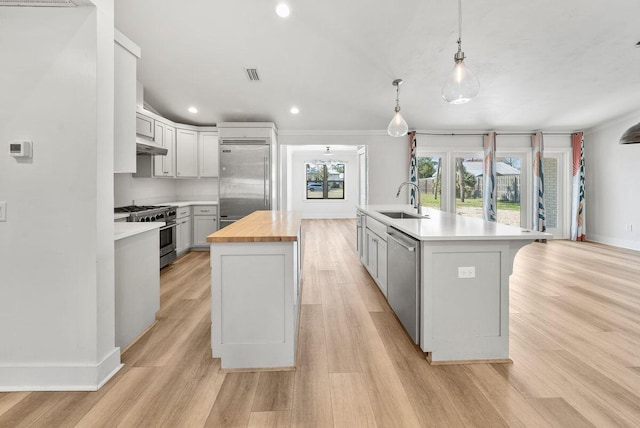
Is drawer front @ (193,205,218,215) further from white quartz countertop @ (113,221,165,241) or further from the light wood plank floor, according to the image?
white quartz countertop @ (113,221,165,241)

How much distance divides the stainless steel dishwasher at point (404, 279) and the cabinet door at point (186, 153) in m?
4.38

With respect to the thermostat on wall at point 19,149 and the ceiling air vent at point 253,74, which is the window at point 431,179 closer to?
the ceiling air vent at point 253,74

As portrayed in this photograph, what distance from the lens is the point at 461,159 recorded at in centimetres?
709

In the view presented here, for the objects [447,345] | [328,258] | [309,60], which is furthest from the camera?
[328,258]

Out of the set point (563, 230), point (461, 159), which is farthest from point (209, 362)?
point (563, 230)

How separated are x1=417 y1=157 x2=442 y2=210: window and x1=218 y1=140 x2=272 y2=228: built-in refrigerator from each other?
3.48 metres

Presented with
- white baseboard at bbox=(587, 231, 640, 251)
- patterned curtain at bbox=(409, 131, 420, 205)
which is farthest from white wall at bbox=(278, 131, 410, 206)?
white baseboard at bbox=(587, 231, 640, 251)

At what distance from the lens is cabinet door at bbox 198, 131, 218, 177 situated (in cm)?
616

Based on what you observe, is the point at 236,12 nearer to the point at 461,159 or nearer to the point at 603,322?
the point at 603,322

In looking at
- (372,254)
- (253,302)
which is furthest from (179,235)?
(253,302)

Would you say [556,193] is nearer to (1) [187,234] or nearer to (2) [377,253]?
(2) [377,253]

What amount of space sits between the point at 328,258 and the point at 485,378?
3.43m

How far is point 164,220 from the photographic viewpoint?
472 cm

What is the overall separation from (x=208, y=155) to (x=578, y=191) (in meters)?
7.66
